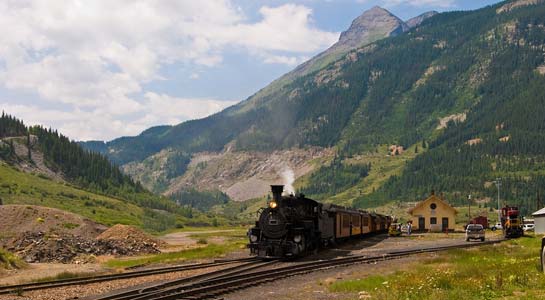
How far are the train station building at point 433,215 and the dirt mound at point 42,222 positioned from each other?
61212 millimetres

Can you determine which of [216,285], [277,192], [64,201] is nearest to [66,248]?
[277,192]

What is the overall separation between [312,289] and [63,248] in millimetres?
38752

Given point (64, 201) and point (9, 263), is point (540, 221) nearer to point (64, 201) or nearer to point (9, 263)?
point (9, 263)

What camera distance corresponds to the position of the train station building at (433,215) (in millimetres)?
117688

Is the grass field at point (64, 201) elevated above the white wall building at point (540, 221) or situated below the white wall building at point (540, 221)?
above

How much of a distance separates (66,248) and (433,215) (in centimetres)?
7999

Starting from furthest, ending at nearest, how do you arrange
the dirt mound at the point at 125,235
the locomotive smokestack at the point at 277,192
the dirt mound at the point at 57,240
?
the dirt mound at the point at 125,235 < the dirt mound at the point at 57,240 < the locomotive smokestack at the point at 277,192

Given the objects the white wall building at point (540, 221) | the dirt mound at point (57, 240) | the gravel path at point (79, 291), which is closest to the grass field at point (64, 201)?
the dirt mound at point (57, 240)

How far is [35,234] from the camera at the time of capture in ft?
216

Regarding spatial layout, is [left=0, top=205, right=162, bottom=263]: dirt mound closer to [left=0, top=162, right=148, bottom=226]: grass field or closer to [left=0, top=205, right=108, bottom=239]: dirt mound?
[left=0, top=205, right=108, bottom=239]: dirt mound

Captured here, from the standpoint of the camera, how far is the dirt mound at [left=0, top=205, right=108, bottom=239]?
93.2m

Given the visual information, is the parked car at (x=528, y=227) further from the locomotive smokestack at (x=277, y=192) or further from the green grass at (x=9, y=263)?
the green grass at (x=9, y=263)

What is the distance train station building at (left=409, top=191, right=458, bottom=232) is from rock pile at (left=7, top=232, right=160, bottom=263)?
65345 mm

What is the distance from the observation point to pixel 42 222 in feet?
317
